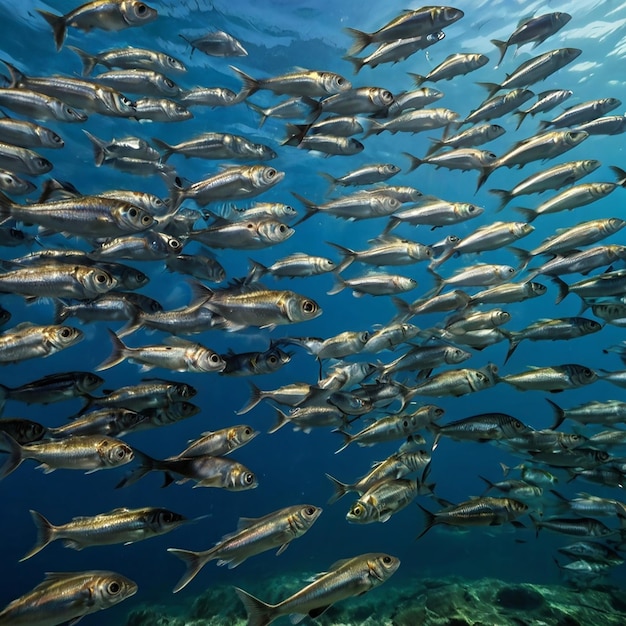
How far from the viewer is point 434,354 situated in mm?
6176

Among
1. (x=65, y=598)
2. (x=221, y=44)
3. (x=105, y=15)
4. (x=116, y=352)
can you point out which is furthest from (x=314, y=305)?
(x=221, y=44)

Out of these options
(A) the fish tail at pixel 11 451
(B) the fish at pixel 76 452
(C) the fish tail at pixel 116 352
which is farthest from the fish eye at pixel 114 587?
(C) the fish tail at pixel 116 352

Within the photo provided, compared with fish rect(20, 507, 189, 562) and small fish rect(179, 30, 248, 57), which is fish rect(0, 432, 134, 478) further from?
small fish rect(179, 30, 248, 57)

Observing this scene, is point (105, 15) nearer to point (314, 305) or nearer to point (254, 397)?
point (314, 305)

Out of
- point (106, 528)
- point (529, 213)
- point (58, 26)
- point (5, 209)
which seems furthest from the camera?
point (529, 213)

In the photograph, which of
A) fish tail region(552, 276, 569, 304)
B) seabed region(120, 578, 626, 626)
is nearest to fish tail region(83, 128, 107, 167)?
fish tail region(552, 276, 569, 304)

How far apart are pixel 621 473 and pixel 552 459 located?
3.80ft

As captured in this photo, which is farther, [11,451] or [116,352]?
[116,352]

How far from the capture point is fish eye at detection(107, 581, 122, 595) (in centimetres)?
386

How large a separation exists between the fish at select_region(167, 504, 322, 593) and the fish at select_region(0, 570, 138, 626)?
52 cm

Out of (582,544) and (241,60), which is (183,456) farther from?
(241,60)

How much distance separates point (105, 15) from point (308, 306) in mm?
3859

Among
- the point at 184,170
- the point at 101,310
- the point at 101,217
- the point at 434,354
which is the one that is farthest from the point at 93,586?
the point at 184,170

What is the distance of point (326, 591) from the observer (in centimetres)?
395
